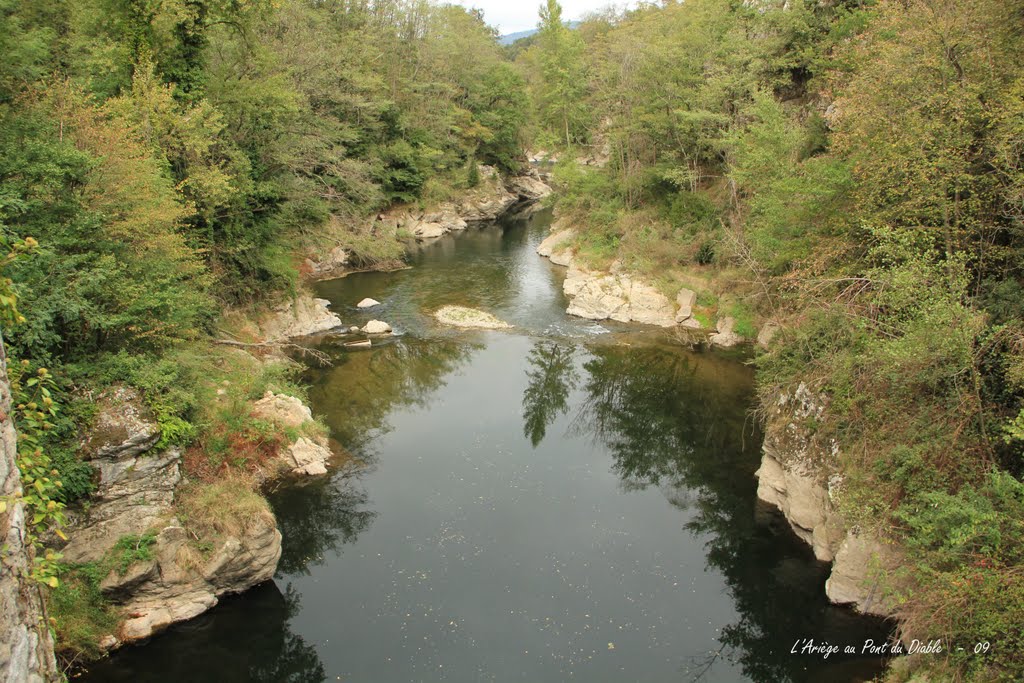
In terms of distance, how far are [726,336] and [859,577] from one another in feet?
49.4

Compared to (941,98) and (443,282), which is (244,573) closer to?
(941,98)

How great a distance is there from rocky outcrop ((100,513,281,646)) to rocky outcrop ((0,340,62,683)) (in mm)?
6292

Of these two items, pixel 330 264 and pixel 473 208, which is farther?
pixel 473 208

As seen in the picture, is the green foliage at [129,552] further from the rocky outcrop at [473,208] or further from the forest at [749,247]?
the rocky outcrop at [473,208]

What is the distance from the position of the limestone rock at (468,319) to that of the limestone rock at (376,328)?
105 inches

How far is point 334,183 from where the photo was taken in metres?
32.6

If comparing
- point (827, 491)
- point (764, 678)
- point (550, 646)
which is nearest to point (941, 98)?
point (827, 491)

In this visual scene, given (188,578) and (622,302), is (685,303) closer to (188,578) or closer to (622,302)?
(622,302)

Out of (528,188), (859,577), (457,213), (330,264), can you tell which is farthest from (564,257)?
(859,577)

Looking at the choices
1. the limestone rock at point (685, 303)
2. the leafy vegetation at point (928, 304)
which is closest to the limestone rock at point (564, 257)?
the limestone rock at point (685, 303)

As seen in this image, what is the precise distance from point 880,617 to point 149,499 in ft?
47.6

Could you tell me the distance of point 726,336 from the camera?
26.7 metres

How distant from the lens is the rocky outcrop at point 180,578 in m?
11.6

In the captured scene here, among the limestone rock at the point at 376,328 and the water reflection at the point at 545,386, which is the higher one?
the limestone rock at the point at 376,328
